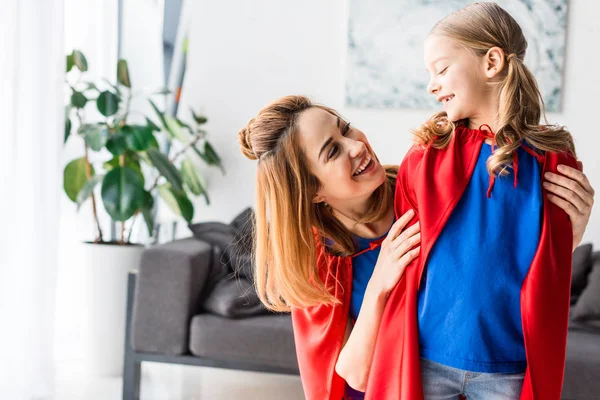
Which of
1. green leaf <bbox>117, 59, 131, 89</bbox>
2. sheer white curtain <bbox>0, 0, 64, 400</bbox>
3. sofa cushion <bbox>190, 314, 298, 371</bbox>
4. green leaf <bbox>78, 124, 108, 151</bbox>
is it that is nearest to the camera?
sheer white curtain <bbox>0, 0, 64, 400</bbox>

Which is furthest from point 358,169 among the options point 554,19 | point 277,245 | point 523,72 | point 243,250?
point 554,19

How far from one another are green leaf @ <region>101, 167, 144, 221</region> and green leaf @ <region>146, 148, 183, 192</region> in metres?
0.13

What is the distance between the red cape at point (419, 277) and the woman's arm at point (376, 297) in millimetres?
23

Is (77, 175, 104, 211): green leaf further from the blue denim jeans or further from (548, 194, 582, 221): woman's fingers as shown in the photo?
(548, 194, 582, 221): woman's fingers

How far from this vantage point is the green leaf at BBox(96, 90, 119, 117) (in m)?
3.55

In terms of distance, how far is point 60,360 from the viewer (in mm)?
3887

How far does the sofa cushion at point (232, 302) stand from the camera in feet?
10.2

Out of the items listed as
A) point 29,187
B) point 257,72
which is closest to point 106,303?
point 29,187

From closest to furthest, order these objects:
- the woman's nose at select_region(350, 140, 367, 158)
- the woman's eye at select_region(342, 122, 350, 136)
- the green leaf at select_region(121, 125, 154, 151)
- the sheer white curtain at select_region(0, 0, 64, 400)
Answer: the woman's nose at select_region(350, 140, 367, 158) < the woman's eye at select_region(342, 122, 350, 136) < the sheer white curtain at select_region(0, 0, 64, 400) < the green leaf at select_region(121, 125, 154, 151)

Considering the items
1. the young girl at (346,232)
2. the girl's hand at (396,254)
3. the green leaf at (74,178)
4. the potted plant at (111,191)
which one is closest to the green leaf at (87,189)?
the potted plant at (111,191)

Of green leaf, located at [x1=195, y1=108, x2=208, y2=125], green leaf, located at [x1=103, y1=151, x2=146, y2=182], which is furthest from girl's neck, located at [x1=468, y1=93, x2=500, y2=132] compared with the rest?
green leaf, located at [x1=195, y1=108, x2=208, y2=125]

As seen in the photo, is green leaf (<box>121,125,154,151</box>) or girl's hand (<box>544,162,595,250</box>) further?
green leaf (<box>121,125,154,151</box>)

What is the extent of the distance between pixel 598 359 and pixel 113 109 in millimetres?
2614

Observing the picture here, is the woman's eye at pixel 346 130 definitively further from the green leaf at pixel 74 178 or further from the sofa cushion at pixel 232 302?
the green leaf at pixel 74 178
